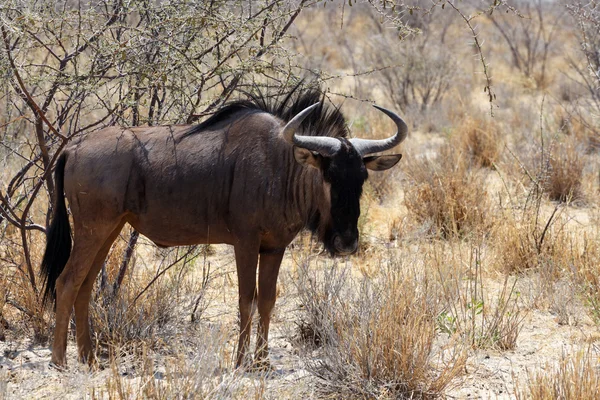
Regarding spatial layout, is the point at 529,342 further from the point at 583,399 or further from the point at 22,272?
the point at 22,272

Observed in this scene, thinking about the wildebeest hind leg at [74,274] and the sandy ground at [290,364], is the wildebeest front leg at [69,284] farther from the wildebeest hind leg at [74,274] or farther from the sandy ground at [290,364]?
the sandy ground at [290,364]

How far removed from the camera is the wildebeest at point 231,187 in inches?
175

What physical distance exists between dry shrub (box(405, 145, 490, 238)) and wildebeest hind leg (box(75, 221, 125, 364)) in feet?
11.1

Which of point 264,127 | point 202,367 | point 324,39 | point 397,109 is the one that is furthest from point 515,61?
point 202,367

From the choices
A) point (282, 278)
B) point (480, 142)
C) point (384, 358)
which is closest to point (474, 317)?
point (384, 358)

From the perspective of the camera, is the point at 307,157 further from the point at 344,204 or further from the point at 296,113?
the point at 296,113

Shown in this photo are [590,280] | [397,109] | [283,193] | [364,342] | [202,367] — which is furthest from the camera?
[397,109]

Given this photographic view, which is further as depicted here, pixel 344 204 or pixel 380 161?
pixel 380 161

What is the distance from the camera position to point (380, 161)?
4.68 m

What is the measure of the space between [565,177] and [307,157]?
505 centimetres

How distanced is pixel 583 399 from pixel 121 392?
2016mm

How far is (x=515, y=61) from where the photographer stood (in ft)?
66.7

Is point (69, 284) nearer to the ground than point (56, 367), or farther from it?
farther from it

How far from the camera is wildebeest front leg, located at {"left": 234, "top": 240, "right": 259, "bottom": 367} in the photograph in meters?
4.54
